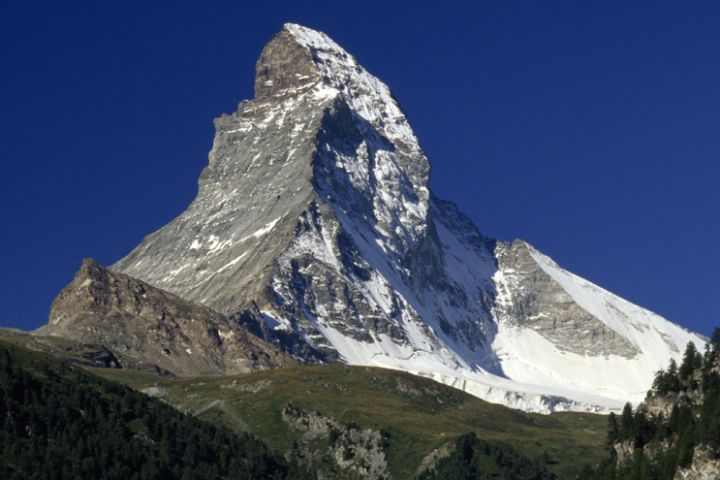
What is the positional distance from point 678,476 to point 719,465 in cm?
963

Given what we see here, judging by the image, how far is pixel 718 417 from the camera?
19550 cm

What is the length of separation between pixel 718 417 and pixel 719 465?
36.1 ft

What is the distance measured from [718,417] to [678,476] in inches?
302

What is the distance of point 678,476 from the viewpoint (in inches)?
7653

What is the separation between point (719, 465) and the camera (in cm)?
18538
